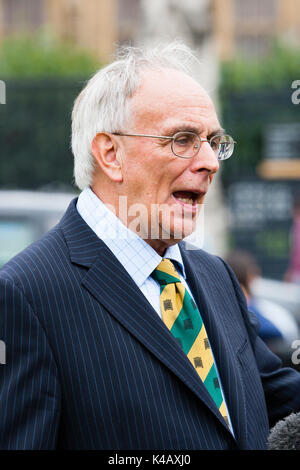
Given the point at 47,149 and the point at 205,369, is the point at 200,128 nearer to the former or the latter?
the point at 205,369

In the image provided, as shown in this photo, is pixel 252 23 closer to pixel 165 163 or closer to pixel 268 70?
pixel 268 70

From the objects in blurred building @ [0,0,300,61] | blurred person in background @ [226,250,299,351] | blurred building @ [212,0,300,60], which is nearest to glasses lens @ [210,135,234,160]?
blurred person in background @ [226,250,299,351]

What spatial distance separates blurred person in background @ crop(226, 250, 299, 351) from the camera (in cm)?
446

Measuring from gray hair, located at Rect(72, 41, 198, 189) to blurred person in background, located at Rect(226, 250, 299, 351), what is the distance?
6.63 feet

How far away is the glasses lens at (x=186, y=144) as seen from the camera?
214 centimetres

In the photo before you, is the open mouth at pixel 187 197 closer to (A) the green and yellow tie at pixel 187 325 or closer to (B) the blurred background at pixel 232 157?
(A) the green and yellow tie at pixel 187 325

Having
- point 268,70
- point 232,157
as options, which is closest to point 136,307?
point 232,157

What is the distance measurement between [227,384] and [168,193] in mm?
518

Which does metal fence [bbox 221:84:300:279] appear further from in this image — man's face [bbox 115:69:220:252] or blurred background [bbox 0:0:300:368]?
man's face [bbox 115:69:220:252]

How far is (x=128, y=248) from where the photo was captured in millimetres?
2141

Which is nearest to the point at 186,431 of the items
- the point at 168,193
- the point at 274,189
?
the point at 168,193

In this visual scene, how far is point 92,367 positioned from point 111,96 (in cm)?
72

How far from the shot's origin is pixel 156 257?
216 centimetres

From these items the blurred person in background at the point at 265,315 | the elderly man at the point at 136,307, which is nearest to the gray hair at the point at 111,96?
the elderly man at the point at 136,307
